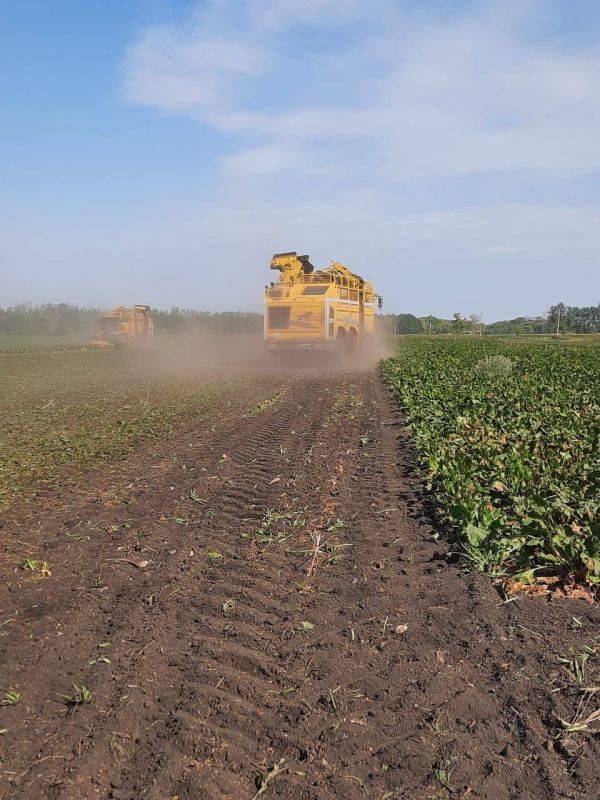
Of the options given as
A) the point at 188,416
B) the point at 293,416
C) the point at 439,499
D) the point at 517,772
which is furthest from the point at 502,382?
the point at 517,772

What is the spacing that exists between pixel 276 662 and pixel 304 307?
20287 mm

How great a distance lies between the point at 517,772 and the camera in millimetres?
2576

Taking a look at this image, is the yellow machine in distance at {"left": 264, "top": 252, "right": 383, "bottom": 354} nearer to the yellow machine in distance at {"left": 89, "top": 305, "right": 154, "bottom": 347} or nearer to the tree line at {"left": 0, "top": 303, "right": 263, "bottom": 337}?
the yellow machine in distance at {"left": 89, "top": 305, "right": 154, "bottom": 347}

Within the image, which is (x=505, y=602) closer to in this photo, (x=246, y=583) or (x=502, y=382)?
(x=246, y=583)

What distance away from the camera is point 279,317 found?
76.9 feet

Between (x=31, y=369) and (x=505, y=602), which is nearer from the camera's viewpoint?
(x=505, y=602)

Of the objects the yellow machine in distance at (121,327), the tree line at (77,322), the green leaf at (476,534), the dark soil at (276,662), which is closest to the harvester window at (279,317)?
the dark soil at (276,662)

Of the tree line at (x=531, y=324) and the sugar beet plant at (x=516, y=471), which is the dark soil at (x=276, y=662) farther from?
the tree line at (x=531, y=324)

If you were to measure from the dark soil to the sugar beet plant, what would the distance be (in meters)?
0.39

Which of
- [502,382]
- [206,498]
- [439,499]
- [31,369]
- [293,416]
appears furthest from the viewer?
[31,369]

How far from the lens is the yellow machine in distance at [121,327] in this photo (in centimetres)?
4128

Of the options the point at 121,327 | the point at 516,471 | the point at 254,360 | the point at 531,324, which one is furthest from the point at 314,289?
the point at 531,324

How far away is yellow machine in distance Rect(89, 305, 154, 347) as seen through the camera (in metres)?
41.3

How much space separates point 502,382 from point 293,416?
24.1ft
